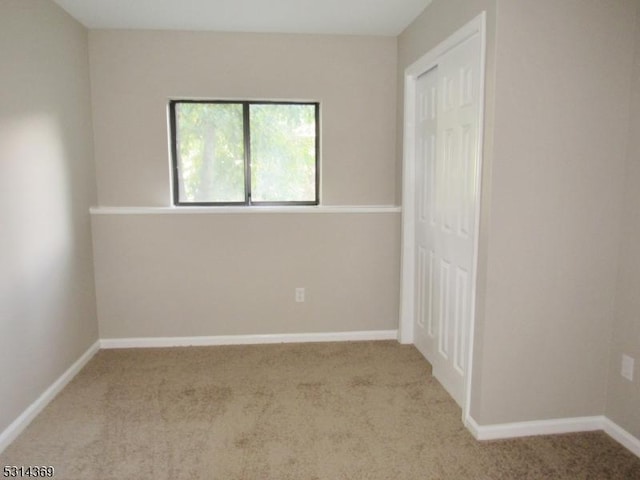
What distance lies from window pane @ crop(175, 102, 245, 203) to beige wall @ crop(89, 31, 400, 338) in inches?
5.4

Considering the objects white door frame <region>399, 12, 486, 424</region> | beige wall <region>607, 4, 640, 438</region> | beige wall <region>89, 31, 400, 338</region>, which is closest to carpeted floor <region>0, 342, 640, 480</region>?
beige wall <region>607, 4, 640, 438</region>

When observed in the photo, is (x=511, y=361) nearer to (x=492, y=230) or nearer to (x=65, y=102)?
(x=492, y=230)

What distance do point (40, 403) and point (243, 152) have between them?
2200mm

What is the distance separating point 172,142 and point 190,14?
966 millimetres

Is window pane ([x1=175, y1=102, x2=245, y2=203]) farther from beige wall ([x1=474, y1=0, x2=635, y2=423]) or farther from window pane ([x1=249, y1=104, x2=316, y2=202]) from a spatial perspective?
beige wall ([x1=474, y1=0, x2=635, y2=423])

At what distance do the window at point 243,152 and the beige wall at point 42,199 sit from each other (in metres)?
0.72

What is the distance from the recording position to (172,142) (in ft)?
11.6

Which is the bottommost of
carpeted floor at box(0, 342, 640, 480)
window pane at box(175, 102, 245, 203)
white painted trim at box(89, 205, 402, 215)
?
carpeted floor at box(0, 342, 640, 480)

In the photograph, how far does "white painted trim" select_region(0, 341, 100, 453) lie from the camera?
7.41ft

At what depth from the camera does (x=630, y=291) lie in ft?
7.25

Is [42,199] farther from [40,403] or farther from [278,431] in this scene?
[278,431]

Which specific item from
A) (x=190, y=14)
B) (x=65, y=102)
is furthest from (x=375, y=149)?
(x=65, y=102)

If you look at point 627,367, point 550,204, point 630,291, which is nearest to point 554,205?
point 550,204

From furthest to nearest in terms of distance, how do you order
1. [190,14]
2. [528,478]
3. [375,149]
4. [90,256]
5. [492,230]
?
[375,149], [90,256], [190,14], [492,230], [528,478]
